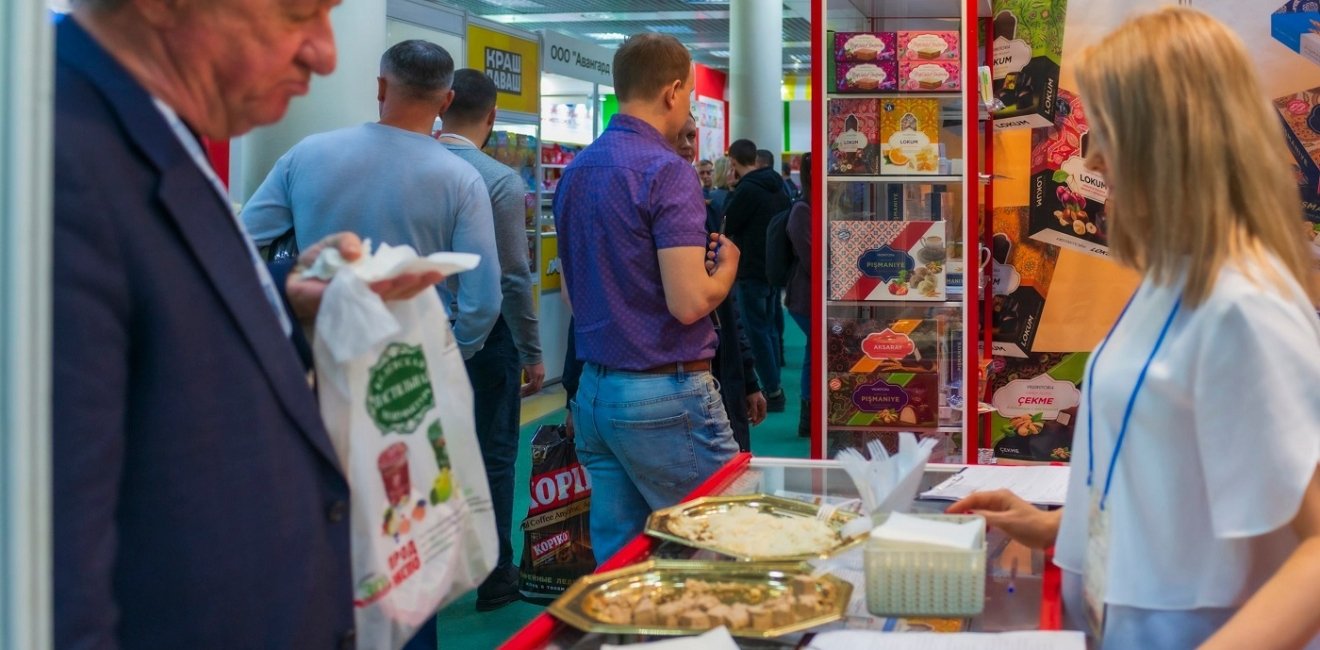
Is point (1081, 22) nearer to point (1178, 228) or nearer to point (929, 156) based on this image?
point (929, 156)

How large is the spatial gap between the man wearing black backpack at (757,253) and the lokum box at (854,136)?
3804mm

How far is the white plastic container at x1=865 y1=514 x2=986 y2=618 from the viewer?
1454 mm

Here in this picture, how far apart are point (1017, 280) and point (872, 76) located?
1.18 m

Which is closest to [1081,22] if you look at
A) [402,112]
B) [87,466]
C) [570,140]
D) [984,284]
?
[984,284]

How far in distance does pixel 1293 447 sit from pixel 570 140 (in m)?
8.24

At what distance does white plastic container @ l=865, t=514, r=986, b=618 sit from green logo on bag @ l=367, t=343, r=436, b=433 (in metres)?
0.58

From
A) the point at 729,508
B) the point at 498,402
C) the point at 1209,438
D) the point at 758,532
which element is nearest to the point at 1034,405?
the point at 498,402

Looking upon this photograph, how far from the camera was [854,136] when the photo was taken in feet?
12.5

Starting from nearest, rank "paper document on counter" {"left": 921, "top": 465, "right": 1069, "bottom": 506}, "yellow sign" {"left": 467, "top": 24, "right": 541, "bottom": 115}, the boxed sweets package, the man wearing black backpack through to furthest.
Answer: "paper document on counter" {"left": 921, "top": 465, "right": 1069, "bottom": 506}, the boxed sweets package, "yellow sign" {"left": 467, "top": 24, "right": 541, "bottom": 115}, the man wearing black backpack

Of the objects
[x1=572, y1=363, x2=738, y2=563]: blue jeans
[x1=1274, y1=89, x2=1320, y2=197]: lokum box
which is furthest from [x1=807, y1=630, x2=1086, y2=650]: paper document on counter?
[x1=1274, y1=89, x2=1320, y2=197]: lokum box

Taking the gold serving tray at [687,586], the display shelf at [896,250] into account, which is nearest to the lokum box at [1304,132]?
the display shelf at [896,250]

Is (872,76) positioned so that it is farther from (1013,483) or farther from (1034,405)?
(1013,483)

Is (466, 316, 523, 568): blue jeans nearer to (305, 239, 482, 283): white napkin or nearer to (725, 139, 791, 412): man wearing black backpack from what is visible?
(305, 239, 482, 283): white napkin

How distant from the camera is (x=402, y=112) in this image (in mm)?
3082
